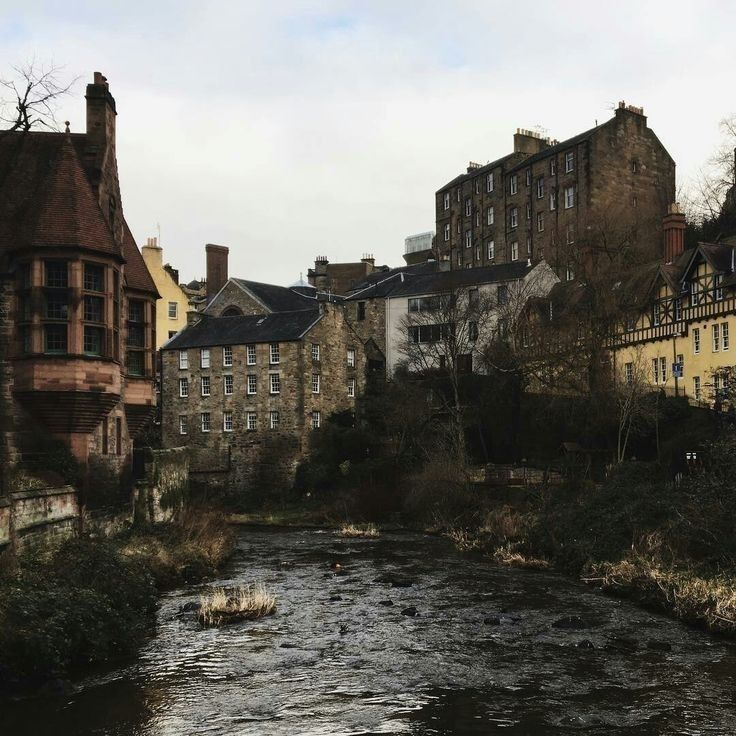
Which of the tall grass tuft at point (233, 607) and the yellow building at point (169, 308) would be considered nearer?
the tall grass tuft at point (233, 607)

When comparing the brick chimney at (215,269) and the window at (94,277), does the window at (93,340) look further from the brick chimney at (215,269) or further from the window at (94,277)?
the brick chimney at (215,269)

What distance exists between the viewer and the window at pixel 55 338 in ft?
81.9

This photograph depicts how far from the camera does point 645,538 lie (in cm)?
2712

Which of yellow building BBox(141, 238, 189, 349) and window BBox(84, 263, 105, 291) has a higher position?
yellow building BBox(141, 238, 189, 349)

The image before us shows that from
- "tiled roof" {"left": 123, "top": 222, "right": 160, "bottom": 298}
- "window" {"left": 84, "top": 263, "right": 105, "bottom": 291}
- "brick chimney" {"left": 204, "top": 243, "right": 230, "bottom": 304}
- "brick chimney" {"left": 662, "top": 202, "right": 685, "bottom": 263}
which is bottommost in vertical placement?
"window" {"left": 84, "top": 263, "right": 105, "bottom": 291}

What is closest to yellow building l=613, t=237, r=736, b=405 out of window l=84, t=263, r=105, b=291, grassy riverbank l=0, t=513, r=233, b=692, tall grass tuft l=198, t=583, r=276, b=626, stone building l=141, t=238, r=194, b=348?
tall grass tuft l=198, t=583, r=276, b=626

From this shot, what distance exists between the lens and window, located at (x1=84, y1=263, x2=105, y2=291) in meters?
25.4

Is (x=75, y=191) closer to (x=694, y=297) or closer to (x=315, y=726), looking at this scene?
(x=315, y=726)

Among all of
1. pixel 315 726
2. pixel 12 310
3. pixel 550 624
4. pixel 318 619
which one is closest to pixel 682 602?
pixel 550 624

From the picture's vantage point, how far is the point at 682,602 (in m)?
21.6

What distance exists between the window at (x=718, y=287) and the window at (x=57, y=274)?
106ft

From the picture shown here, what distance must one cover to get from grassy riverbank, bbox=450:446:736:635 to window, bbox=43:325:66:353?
16.3 m

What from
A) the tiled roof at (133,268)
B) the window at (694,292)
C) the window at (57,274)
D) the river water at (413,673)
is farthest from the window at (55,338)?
the window at (694,292)

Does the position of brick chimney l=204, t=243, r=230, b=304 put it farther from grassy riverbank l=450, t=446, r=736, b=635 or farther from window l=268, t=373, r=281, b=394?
grassy riverbank l=450, t=446, r=736, b=635
